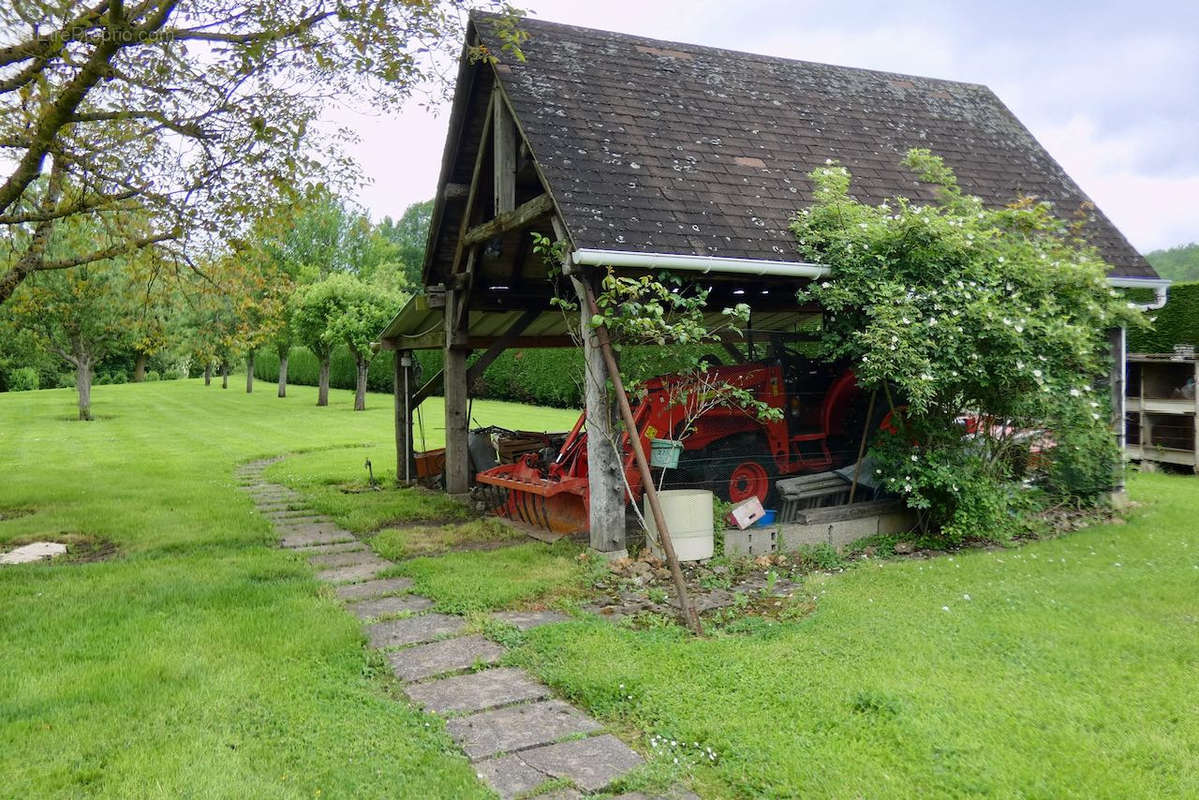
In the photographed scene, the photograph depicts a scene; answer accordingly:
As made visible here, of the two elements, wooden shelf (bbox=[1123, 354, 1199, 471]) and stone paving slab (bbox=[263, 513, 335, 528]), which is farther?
wooden shelf (bbox=[1123, 354, 1199, 471])

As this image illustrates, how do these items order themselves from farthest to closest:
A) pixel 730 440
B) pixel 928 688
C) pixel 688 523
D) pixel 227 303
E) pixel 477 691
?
pixel 227 303, pixel 730 440, pixel 688 523, pixel 477 691, pixel 928 688

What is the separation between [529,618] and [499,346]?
5.46 m

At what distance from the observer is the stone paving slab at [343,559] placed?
7.25 m

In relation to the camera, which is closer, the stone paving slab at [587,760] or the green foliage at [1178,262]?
the stone paving slab at [587,760]

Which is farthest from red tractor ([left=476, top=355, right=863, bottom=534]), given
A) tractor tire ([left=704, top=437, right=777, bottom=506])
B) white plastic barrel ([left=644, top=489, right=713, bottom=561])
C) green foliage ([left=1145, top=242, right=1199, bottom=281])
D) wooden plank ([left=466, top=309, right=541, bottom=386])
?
green foliage ([left=1145, top=242, right=1199, bottom=281])

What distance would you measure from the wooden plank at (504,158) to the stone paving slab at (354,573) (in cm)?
364

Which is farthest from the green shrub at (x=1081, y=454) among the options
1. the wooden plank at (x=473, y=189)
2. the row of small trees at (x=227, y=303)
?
the row of small trees at (x=227, y=303)

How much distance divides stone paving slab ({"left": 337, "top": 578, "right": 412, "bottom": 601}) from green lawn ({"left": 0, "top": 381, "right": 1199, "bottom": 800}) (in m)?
0.16

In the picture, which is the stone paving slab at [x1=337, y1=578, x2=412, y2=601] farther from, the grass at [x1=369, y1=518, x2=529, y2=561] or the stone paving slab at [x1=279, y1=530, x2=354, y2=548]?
the stone paving slab at [x1=279, y1=530, x2=354, y2=548]

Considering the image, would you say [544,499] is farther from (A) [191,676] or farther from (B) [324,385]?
(B) [324,385]

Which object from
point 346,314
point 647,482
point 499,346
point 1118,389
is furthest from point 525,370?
point 647,482

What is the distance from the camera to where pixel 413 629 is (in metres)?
5.31

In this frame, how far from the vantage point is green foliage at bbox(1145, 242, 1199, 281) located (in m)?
26.7

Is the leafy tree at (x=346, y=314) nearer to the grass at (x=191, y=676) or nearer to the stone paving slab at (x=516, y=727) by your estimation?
the grass at (x=191, y=676)
